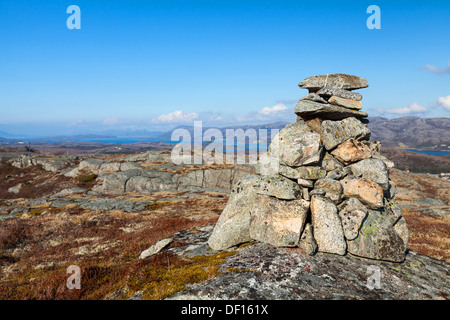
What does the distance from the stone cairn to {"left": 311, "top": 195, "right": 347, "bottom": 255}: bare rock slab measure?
52 mm

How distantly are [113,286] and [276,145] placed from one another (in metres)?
12.1

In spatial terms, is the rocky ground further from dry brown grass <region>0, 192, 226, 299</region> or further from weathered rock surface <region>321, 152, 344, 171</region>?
weathered rock surface <region>321, 152, 344, 171</region>

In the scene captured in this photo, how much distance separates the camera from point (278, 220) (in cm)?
1332

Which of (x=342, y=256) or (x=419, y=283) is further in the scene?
(x=342, y=256)

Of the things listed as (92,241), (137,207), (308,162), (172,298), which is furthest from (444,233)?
(137,207)

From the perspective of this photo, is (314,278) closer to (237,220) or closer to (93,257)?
(237,220)

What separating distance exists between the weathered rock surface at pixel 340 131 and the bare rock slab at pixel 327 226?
391 centimetres

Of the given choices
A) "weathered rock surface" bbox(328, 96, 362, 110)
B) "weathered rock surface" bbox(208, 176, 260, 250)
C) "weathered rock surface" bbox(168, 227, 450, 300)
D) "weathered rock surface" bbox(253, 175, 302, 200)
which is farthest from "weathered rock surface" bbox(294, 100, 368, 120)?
"weathered rock surface" bbox(168, 227, 450, 300)

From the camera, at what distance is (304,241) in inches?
500

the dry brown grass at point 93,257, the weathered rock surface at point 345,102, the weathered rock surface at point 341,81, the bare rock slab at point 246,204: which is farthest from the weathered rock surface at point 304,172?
the dry brown grass at point 93,257

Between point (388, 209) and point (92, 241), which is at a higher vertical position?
point (388, 209)

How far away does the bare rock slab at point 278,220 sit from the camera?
Result: 42.5ft

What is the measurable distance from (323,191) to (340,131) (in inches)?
177
